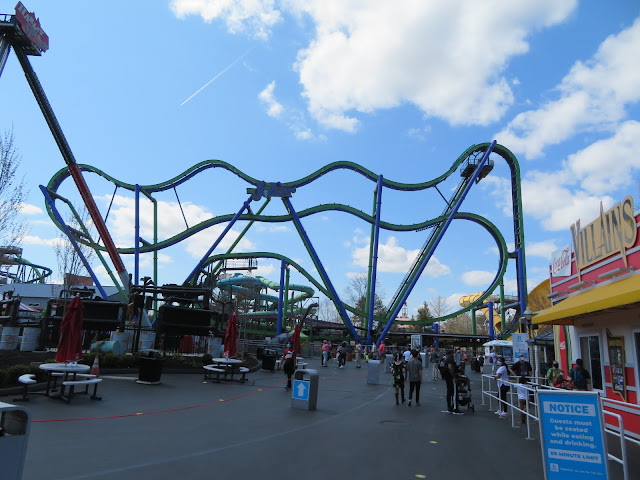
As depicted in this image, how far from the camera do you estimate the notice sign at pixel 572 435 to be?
181 inches

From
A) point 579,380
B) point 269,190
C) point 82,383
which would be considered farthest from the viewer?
point 269,190

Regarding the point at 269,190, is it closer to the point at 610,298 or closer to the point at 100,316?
the point at 100,316

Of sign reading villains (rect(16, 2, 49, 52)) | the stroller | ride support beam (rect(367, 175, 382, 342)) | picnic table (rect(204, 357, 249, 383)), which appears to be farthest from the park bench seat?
ride support beam (rect(367, 175, 382, 342))

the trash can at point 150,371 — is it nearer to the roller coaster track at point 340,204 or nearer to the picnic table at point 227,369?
the picnic table at point 227,369

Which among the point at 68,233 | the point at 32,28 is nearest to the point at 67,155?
the point at 68,233

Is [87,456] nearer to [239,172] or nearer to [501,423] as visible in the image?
[501,423]

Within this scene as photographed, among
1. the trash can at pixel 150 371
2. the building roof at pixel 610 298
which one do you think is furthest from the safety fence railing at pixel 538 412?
the trash can at pixel 150 371

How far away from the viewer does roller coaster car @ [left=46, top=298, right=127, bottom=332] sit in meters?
20.6

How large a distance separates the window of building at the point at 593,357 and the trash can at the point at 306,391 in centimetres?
720

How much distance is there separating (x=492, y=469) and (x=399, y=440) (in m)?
1.86

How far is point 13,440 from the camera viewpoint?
Result: 345 centimetres

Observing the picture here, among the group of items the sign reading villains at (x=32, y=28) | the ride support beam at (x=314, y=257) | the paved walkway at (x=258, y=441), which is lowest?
the paved walkway at (x=258, y=441)

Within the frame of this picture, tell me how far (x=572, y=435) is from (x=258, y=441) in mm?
4484

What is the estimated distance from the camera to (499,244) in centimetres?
3903
